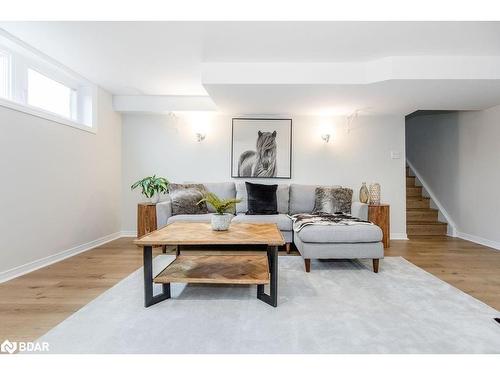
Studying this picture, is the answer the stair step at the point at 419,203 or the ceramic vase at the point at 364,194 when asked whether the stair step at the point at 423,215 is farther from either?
the ceramic vase at the point at 364,194

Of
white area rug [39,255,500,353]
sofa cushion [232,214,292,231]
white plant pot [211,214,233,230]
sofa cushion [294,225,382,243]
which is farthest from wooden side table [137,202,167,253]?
sofa cushion [294,225,382,243]

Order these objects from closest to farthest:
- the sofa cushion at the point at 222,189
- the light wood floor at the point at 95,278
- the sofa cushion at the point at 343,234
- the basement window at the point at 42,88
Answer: the light wood floor at the point at 95,278 < the basement window at the point at 42,88 < the sofa cushion at the point at 343,234 < the sofa cushion at the point at 222,189

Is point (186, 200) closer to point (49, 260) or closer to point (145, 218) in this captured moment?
point (145, 218)

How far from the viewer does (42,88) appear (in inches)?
133

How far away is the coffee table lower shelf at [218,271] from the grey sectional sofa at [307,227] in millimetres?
651

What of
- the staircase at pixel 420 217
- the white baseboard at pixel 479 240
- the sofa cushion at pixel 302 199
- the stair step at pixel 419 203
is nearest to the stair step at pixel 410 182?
the staircase at pixel 420 217

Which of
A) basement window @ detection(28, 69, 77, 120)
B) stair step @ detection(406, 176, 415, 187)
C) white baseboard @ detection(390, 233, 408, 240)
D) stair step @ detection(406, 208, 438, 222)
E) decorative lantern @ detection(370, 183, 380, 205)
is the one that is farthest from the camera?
stair step @ detection(406, 176, 415, 187)

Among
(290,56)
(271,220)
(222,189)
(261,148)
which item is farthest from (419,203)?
(290,56)

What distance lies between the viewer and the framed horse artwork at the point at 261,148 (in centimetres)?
486

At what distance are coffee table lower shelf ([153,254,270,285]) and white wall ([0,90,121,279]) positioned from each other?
1.67 metres

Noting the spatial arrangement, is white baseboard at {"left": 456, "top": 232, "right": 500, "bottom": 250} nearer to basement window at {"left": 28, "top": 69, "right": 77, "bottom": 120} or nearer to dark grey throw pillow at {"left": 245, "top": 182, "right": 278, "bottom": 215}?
dark grey throw pillow at {"left": 245, "top": 182, "right": 278, "bottom": 215}

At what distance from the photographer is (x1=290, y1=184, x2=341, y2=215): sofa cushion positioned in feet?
14.6

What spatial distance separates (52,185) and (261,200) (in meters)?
2.61
